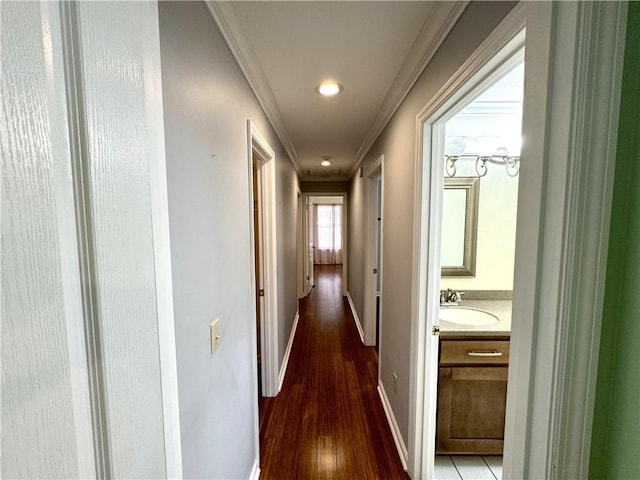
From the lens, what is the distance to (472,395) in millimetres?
1707

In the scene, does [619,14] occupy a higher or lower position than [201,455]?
higher

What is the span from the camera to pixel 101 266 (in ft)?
1.11

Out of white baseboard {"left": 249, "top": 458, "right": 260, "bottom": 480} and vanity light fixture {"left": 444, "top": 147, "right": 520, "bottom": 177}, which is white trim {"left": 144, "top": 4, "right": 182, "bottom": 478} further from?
vanity light fixture {"left": 444, "top": 147, "right": 520, "bottom": 177}

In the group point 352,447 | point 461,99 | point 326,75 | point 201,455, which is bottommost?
point 352,447

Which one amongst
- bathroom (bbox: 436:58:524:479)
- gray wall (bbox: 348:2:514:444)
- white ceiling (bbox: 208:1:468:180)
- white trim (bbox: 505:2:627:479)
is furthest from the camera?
bathroom (bbox: 436:58:524:479)

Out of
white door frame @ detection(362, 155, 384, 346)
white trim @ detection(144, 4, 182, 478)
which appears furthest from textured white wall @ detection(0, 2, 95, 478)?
white door frame @ detection(362, 155, 384, 346)

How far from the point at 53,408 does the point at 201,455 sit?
90cm

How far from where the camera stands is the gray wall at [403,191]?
961 mm

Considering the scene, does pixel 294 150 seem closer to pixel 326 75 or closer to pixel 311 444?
pixel 326 75

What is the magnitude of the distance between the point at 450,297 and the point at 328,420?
1364 millimetres

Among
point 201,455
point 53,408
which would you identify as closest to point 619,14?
point 53,408

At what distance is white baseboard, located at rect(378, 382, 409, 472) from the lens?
172 centimetres

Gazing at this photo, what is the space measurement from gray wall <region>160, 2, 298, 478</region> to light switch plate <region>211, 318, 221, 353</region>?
0.03m

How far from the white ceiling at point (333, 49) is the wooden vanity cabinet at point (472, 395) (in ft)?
5.40
